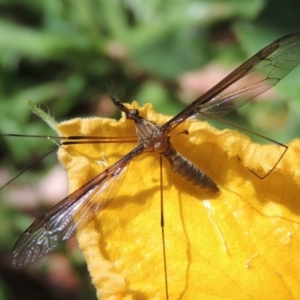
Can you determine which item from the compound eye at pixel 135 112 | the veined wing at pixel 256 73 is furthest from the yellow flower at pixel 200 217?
the veined wing at pixel 256 73

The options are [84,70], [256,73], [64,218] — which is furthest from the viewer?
[84,70]

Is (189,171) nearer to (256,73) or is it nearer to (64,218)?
(64,218)

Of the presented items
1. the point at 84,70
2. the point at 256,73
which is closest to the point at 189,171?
the point at 256,73

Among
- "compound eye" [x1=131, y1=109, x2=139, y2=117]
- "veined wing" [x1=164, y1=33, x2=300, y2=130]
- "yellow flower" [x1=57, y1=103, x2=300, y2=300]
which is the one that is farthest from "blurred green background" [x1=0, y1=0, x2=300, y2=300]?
"compound eye" [x1=131, y1=109, x2=139, y2=117]

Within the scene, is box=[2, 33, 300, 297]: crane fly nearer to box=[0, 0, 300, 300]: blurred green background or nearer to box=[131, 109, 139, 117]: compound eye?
box=[131, 109, 139, 117]: compound eye

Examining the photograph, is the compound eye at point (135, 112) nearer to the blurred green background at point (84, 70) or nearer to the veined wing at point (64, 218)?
the veined wing at point (64, 218)

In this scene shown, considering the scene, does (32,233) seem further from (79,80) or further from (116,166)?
(79,80)

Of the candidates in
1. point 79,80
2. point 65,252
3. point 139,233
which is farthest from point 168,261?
point 79,80
